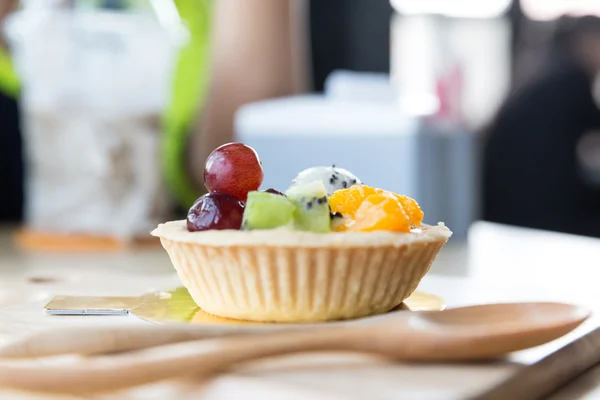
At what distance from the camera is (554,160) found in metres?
3.45

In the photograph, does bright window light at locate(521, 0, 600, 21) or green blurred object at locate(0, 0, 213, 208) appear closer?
green blurred object at locate(0, 0, 213, 208)

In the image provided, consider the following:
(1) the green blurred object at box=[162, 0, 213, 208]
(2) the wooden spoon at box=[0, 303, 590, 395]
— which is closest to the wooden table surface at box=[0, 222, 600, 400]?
(2) the wooden spoon at box=[0, 303, 590, 395]

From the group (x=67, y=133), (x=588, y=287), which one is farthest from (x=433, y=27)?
(x=588, y=287)

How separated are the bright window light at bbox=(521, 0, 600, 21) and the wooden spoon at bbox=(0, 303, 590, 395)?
288 cm

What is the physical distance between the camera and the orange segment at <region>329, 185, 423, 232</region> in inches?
30.2

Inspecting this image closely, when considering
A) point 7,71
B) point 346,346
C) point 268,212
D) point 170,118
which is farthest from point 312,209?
point 7,71

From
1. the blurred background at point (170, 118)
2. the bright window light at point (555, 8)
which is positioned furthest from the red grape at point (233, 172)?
the bright window light at point (555, 8)

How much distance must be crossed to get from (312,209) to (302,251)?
42mm

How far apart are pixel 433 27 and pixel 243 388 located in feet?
10.2

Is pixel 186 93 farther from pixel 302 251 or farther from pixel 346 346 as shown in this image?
pixel 346 346

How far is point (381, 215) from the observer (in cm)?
77

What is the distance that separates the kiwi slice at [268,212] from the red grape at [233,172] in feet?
0.19

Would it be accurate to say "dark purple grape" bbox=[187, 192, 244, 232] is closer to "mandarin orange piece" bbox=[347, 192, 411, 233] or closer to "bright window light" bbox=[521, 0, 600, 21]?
"mandarin orange piece" bbox=[347, 192, 411, 233]

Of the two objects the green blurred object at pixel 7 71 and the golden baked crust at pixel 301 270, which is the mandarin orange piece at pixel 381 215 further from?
the green blurred object at pixel 7 71
